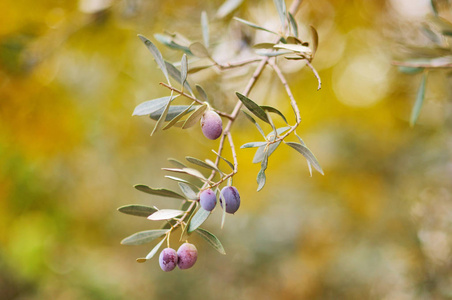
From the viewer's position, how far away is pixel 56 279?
240 centimetres

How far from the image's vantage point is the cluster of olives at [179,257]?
397 mm

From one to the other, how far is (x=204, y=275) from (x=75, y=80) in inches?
56.8

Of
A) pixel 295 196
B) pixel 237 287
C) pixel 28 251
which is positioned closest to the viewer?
pixel 28 251

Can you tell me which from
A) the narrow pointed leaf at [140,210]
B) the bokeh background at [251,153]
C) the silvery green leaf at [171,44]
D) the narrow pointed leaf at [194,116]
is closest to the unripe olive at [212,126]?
the narrow pointed leaf at [194,116]

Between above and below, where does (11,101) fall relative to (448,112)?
above

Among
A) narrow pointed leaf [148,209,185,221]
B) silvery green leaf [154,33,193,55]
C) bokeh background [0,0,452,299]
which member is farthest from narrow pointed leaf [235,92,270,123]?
bokeh background [0,0,452,299]

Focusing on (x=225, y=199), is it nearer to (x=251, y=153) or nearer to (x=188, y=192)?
(x=188, y=192)

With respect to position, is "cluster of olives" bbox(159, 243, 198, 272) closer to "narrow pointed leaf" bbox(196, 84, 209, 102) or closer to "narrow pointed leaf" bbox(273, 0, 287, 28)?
"narrow pointed leaf" bbox(196, 84, 209, 102)

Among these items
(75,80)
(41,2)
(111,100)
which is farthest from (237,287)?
(41,2)

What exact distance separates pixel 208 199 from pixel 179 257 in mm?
82

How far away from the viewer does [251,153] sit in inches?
89.7

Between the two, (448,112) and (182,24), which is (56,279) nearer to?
(182,24)

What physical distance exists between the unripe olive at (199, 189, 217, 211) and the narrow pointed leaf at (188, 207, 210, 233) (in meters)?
0.01

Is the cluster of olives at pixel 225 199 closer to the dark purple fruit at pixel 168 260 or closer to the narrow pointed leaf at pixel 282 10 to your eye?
the dark purple fruit at pixel 168 260
